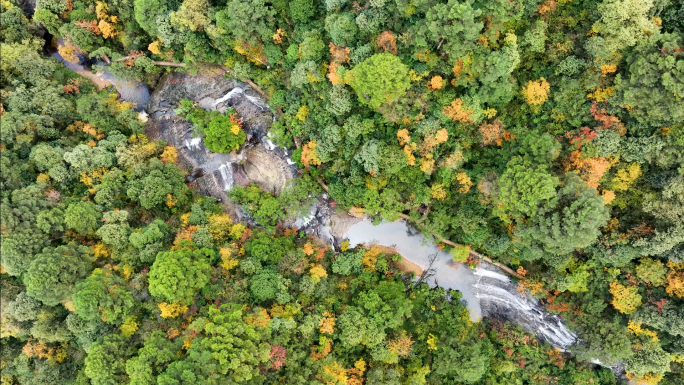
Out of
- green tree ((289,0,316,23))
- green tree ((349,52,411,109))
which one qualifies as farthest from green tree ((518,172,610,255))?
green tree ((289,0,316,23))

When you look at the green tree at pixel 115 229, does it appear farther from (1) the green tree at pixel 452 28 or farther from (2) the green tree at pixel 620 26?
(2) the green tree at pixel 620 26

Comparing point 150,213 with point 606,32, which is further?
point 150,213

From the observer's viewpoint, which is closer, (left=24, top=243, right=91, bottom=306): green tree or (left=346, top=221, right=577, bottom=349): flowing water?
(left=24, top=243, right=91, bottom=306): green tree

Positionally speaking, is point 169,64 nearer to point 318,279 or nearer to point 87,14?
point 87,14

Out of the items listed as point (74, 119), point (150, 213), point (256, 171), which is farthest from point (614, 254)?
point (74, 119)

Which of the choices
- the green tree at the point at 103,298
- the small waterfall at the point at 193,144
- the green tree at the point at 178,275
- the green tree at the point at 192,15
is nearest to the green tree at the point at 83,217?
the green tree at the point at 103,298

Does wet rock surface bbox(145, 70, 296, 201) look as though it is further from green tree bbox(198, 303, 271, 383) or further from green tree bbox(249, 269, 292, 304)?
green tree bbox(198, 303, 271, 383)

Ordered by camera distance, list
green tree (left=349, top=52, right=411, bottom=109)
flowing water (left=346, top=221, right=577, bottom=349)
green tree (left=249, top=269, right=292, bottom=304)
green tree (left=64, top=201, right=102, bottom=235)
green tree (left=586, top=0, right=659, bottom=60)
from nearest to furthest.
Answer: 1. green tree (left=586, top=0, right=659, bottom=60)
2. green tree (left=349, top=52, right=411, bottom=109)
3. green tree (left=64, top=201, right=102, bottom=235)
4. green tree (left=249, top=269, right=292, bottom=304)
5. flowing water (left=346, top=221, right=577, bottom=349)
